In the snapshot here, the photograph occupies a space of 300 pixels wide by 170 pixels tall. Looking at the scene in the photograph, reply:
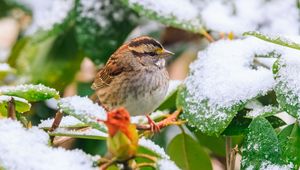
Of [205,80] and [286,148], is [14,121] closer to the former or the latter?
[286,148]

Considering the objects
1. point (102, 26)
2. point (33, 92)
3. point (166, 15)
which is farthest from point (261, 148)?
point (102, 26)

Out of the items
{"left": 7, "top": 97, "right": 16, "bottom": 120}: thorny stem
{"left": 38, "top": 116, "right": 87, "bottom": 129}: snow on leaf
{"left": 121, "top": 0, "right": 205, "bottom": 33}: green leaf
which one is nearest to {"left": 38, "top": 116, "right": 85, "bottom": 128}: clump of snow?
{"left": 38, "top": 116, "right": 87, "bottom": 129}: snow on leaf

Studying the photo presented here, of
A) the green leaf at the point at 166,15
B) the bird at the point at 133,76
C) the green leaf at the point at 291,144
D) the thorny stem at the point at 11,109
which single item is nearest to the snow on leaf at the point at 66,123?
the thorny stem at the point at 11,109

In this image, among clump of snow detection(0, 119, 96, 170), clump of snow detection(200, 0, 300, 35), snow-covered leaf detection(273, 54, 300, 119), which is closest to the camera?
clump of snow detection(0, 119, 96, 170)

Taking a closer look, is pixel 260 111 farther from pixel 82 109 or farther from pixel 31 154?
pixel 31 154

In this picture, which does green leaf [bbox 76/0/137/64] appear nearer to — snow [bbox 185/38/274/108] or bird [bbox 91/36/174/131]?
bird [bbox 91/36/174/131]

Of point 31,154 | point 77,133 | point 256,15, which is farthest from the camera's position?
point 256,15
